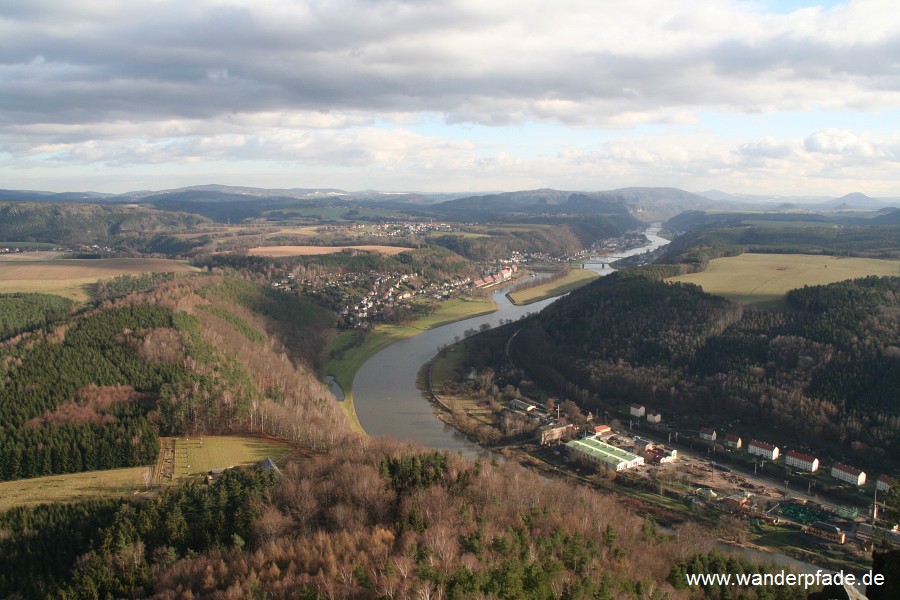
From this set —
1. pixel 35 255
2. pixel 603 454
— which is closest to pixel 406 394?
pixel 603 454

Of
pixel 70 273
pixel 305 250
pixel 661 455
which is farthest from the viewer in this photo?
pixel 305 250

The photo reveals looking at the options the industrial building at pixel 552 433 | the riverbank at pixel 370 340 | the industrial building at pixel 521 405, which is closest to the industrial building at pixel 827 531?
the industrial building at pixel 552 433

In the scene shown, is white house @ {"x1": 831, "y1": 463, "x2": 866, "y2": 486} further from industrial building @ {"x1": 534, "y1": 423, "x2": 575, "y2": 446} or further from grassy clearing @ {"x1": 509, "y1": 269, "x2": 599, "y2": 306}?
grassy clearing @ {"x1": 509, "y1": 269, "x2": 599, "y2": 306}

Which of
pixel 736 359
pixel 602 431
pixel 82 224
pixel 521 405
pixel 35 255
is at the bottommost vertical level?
pixel 602 431

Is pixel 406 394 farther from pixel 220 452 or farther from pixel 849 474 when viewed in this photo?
pixel 849 474

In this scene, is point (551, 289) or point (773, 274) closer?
point (773, 274)

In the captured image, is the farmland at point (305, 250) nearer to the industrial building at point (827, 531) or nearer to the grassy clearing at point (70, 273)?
the grassy clearing at point (70, 273)

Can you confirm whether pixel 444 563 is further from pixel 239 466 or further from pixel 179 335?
pixel 179 335

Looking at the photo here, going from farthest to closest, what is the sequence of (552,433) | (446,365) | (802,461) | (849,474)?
(446,365)
(552,433)
(802,461)
(849,474)
